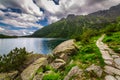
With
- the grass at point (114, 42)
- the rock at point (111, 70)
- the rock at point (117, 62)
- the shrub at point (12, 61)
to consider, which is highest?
the grass at point (114, 42)

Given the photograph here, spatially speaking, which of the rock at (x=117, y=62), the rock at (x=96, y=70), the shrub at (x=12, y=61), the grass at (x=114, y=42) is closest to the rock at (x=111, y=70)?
the rock at (x=96, y=70)

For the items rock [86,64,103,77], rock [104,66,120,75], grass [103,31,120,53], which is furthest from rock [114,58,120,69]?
grass [103,31,120,53]

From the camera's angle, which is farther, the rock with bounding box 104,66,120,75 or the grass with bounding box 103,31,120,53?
the grass with bounding box 103,31,120,53

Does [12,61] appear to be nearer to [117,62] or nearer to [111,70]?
[117,62]

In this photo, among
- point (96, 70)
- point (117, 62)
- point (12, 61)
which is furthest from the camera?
point (12, 61)

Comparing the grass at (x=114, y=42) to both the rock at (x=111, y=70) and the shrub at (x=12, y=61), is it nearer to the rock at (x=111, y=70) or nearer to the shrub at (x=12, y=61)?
the rock at (x=111, y=70)

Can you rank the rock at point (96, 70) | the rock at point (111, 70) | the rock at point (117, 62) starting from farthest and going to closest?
the rock at point (117, 62)
the rock at point (111, 70)
the rock at point (96, 70)

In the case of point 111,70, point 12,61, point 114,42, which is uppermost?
point 114,42

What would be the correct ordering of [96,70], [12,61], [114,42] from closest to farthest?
[96,70] < [114,42] < [12,61]

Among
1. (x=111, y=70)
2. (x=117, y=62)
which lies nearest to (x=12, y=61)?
(x=117, y=62)

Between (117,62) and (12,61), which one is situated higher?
(117,62)

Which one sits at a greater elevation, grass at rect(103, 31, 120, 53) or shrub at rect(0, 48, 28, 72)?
grass at rect(103, 31, 120, 53)

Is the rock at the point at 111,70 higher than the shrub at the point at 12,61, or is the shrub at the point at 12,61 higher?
the rock at the point at 111,70

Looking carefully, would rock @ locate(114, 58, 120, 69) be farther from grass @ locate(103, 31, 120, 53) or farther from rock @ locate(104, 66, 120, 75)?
grass @ locate(103, 31, 120, 53)
